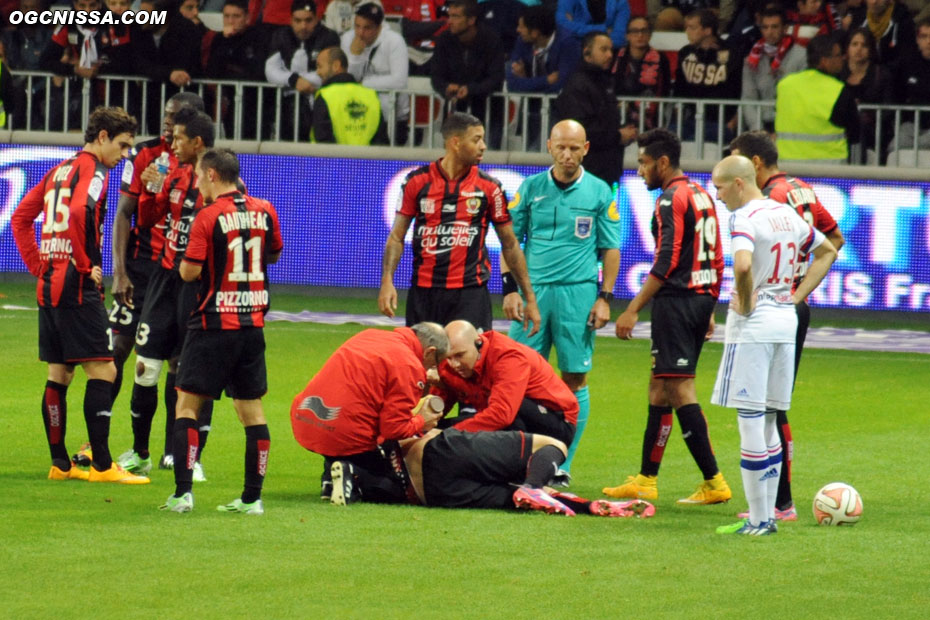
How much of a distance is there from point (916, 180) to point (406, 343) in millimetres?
10285

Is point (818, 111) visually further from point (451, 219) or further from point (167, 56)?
point (451, 219)

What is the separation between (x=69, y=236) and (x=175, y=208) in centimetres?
65

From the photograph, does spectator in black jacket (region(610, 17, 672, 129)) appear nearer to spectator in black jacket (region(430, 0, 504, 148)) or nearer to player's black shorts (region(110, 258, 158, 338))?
spectator in black jacket (region(430, 0, 504, 148))

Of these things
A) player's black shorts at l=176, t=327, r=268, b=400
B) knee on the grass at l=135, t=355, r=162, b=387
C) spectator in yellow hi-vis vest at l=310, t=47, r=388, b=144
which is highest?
spectator in yellow hi-vis vest at l=310, t=47, r=388, b=144

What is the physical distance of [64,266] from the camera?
8.73m

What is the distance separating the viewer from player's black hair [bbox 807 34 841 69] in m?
16.8

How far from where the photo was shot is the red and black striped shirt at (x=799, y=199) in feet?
26.6

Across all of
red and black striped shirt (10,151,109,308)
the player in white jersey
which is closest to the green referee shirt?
the player in white jersey

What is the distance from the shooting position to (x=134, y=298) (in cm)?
968

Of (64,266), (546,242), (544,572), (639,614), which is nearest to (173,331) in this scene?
(64,266)

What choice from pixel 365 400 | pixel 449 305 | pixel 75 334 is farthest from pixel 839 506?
pixel 75 334

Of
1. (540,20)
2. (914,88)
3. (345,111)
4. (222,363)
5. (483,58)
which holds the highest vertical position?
(540,20)

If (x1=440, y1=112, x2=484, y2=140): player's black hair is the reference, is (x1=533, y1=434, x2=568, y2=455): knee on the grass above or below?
below

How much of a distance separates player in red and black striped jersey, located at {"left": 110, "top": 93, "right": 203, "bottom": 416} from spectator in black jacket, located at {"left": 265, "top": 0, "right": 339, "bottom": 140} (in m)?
9.06
